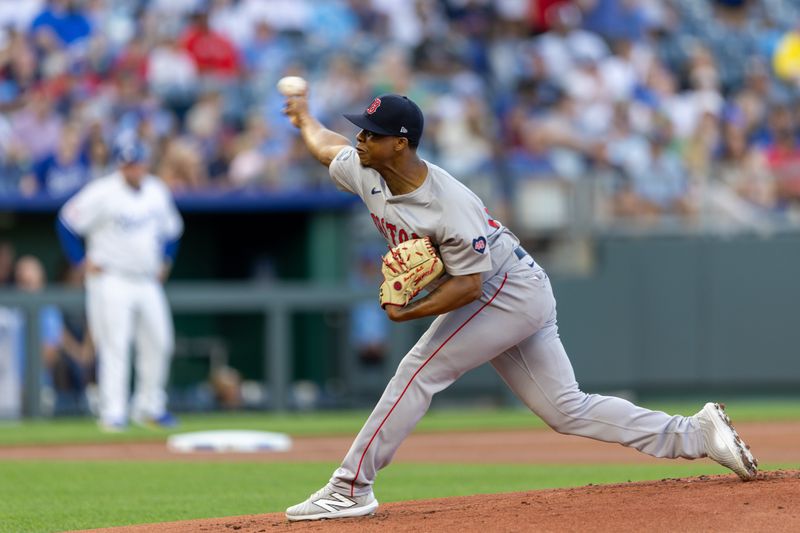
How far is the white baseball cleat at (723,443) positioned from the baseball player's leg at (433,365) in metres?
0.85

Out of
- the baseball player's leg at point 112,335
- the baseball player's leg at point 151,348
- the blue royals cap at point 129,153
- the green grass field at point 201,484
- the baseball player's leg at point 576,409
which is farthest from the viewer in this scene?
the baseball player's leg at point 151,348

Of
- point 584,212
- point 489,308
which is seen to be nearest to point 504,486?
point 489,308

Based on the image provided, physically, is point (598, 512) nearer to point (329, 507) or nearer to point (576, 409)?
point (576, 409)

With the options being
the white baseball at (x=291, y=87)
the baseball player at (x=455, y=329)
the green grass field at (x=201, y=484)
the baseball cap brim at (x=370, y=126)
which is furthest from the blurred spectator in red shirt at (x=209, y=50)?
the baseball cap brim at (x=370, y=126)

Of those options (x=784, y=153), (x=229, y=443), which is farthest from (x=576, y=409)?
(x=784, y=153)

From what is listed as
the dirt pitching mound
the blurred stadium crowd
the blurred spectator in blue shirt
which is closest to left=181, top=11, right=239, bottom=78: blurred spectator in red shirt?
the blurred stadium crowd

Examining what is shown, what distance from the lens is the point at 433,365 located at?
5.24 metres

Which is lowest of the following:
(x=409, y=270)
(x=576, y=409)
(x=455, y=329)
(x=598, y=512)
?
(x=598, y=512)

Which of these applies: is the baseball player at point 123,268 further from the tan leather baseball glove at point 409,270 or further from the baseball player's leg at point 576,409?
the tan leather baseball glove at point 409,270

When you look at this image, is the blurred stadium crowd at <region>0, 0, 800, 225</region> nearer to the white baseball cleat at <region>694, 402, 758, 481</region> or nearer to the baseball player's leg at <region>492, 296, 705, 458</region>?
A: the baseball player's leg at <region>492, 296, 705, 458</region>

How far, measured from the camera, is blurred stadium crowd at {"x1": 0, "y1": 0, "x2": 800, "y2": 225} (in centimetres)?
1341

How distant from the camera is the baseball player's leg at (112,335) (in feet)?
35.9

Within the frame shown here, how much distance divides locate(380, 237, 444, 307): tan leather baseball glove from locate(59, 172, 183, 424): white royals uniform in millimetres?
6271

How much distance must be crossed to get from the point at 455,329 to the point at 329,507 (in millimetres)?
847
